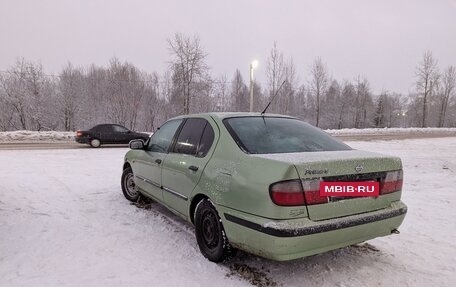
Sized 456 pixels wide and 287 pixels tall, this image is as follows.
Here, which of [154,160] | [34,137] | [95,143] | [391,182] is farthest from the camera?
[34,137]

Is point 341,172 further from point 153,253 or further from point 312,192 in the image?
point 153,253

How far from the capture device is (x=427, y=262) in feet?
12.4

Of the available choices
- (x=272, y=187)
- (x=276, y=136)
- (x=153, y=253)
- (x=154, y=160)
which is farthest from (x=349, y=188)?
(x=154, y=160)

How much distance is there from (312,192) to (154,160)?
108 inches

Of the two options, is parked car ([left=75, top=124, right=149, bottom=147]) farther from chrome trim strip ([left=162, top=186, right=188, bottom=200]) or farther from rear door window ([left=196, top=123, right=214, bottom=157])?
rear door window ([left=196, top=123, right=214, bottom=157])

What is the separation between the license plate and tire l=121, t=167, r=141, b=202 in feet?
12.5

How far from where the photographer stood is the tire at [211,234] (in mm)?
A: 3512

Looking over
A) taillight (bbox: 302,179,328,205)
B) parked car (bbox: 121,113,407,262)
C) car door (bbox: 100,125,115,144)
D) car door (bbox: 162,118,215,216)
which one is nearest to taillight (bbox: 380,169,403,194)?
parked car (bbox: 121,113,407,262)

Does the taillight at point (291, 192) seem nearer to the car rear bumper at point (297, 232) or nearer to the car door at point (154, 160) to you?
the car rear bumper at point (297, 232)

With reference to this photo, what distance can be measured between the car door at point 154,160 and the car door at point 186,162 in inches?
8.4

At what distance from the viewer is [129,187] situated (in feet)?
20.5

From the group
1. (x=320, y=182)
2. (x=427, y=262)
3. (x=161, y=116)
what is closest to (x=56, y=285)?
(x=320, y=182)

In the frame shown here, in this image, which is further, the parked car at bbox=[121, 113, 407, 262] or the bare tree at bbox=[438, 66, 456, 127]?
the bare tree at bbox=[438, 66, 456, 127]

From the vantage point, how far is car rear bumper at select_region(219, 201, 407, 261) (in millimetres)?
2877
